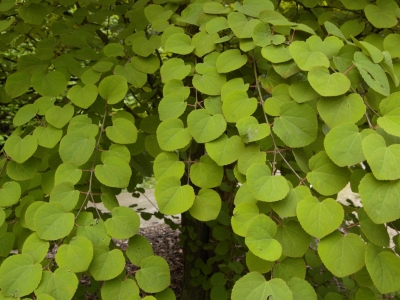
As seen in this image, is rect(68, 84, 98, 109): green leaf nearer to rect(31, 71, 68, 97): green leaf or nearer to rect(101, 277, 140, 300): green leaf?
rect(31, 71, 68, 97): green leaf

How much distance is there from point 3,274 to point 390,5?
4.64 ft

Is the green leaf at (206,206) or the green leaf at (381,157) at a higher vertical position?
the green leaf at (381,157)

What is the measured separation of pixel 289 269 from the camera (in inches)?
33.7

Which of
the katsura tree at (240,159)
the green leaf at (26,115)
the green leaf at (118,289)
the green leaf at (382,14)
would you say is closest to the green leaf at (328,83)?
the katsura tree at (240,159)

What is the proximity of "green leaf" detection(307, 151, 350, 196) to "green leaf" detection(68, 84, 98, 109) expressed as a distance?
713mm

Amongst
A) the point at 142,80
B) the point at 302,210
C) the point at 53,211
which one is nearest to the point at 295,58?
the point at 302,210

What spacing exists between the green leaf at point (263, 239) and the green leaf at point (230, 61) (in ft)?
1.54

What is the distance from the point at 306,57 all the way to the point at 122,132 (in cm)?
56

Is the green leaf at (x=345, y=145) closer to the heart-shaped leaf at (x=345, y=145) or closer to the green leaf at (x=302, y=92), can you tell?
the heart-shaped leaf at (x=345, y=145)

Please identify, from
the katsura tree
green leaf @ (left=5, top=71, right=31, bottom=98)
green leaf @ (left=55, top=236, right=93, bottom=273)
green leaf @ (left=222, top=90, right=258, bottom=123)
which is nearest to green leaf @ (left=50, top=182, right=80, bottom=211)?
the katsura tree

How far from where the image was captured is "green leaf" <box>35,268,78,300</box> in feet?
2.76

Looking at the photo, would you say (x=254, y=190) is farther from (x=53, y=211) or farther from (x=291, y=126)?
(x=53, y=211)

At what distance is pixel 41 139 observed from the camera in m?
1.15

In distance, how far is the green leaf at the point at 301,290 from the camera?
2.68 ft
